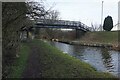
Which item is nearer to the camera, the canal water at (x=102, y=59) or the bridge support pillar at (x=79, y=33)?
the canal water at (x=102, y=59)

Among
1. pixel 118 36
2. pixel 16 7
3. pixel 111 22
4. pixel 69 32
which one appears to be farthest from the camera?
pixel 69 32

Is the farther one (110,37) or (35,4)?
(110,37)

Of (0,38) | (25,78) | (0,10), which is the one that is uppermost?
(0,10)

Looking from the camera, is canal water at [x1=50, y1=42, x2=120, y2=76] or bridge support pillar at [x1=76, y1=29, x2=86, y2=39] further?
bridge support pillar at [x1=76, y1=29, x2=86, y2=39]

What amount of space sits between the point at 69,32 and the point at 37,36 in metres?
11.8

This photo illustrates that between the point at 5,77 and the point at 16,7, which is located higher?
the point at 16,7

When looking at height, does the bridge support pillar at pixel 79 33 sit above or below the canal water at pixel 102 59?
above

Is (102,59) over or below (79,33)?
below

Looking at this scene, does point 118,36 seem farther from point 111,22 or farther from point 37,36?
point 37,36

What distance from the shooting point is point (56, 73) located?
1266 cm

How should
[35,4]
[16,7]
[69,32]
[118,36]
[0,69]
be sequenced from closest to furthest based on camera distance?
[0,69] < [16,7] < [35,4] < [118,36] < [69,32]

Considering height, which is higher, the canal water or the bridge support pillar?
the bridge support pillar

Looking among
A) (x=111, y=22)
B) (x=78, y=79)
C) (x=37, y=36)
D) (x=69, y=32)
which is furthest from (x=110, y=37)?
(x=78, y=79)

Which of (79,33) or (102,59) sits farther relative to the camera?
(79,33)
